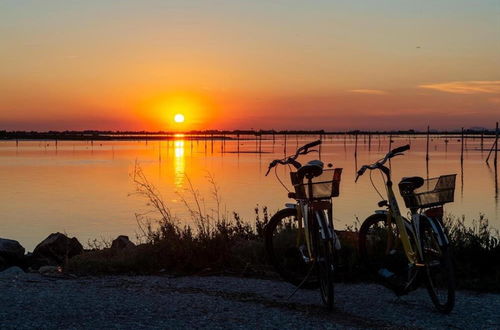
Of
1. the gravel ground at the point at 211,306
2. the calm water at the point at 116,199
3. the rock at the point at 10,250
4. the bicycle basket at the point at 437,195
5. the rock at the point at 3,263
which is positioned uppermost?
the bicycle basket at the point at 437,195

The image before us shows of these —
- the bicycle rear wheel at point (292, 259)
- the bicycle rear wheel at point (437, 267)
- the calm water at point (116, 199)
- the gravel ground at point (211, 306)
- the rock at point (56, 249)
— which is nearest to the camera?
the gravel ground at point (211, 306)

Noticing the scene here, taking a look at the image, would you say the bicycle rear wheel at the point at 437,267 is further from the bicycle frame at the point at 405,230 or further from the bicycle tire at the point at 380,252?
the bicycle tire at the point at 380,252

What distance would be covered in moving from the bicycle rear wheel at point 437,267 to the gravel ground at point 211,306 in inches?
7.6

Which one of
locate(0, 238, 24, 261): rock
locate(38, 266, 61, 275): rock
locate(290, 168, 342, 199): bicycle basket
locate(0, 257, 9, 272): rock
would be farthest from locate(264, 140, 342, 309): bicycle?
locate(0, 238, 24, 261): rock

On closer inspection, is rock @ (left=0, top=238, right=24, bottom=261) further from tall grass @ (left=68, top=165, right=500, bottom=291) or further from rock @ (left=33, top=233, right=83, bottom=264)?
tall grass @ (left=68, top=165, right=500, bottom=291)

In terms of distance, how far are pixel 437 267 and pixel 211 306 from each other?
2.74 m

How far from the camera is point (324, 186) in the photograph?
822 centimetres

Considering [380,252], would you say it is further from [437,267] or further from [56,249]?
[56,249]

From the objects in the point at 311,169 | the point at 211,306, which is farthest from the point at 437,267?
the point at 211,306

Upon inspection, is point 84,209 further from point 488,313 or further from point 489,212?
point 488,313

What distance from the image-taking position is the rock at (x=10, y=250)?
15.6 metres

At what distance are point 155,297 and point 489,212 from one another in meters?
27.3

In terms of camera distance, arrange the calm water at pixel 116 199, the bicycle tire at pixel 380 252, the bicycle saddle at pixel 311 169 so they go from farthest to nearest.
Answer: the calm water at pixel 116 199
the bicycle tire at pixel 380 252
the bicycle saddle at pixel 311 169

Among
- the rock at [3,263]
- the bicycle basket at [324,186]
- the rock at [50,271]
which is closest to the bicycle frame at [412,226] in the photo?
the bicycle basket at [324,186]
